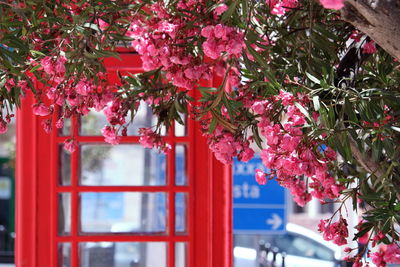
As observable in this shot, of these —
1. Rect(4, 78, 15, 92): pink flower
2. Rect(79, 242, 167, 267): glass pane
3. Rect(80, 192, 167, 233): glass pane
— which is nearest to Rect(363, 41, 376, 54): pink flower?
Rect(4, 78, 15, 92): pink flower

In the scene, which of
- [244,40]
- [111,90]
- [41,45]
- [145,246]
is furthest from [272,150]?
[145,246]

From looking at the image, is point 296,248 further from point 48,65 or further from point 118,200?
point 48,65

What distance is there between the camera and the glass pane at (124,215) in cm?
374

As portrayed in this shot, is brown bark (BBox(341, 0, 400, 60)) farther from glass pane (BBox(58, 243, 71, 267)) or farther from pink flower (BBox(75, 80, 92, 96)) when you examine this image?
glass pane (BBox(58, 243, 71, 267))

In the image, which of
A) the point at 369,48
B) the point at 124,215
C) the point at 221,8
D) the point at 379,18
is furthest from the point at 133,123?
the point at 379,18

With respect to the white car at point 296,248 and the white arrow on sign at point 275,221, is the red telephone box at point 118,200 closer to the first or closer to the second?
the white arrow on sign at point 275,221

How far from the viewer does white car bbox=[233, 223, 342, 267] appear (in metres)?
9.35

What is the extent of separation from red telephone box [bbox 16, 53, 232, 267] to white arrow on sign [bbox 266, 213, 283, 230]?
9.43 ft

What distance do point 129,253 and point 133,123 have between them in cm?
65

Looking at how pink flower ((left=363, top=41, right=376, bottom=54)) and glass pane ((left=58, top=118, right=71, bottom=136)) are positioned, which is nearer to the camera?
pink flower ((left=363, top=41, right=376, bottom=54))

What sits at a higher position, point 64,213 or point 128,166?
point 128,166

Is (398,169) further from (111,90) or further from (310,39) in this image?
(111,90)

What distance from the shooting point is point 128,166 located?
3748 millimetres

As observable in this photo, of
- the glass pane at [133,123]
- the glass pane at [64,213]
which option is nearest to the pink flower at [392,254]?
the glass pane at [133,123]
